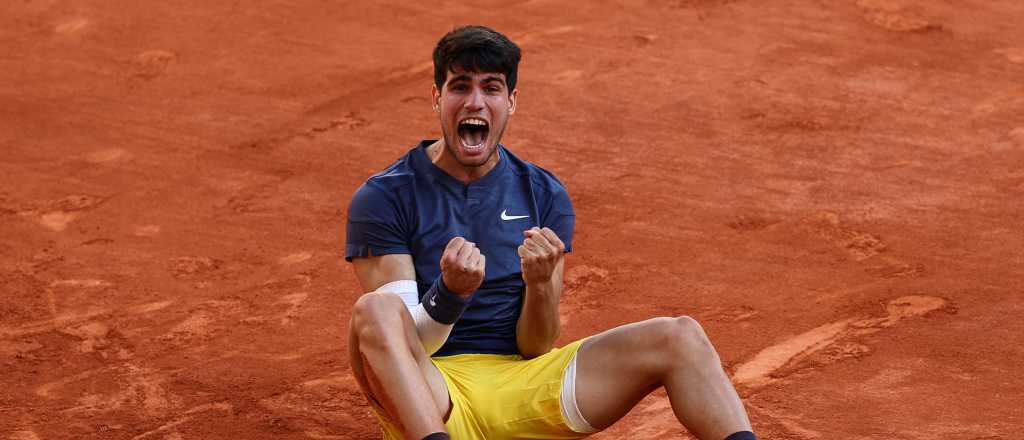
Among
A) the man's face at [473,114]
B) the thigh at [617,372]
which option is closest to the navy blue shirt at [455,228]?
the man's face at [473,114]

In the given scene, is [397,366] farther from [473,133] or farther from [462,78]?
[462,78]

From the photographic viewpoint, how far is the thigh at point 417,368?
475 cm

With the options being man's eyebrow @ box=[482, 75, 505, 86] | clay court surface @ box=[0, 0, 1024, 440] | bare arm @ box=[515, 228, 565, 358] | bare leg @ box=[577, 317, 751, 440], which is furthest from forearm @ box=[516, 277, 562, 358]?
clay court surface @ box=[0, 0, 1024, 440]

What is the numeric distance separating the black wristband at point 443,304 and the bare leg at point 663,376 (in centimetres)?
49

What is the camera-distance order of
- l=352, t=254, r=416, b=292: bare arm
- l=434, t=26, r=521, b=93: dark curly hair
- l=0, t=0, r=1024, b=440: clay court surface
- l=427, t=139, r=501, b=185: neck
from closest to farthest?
l=352, t=254, r=416, b=292: bare arm → l=434, t=26, r=521, b=93: dark curly hair → l=427, t=139, r=501, b=185: neck → l=0, t=0, r=1024, b=440: clay court surface

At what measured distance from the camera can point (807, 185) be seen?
8953 millimetres

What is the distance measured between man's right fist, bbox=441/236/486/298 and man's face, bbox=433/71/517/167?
0.55 metres

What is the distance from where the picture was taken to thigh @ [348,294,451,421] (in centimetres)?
475

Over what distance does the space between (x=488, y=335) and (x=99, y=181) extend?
189 inches

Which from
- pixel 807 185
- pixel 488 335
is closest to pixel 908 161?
pixel 807 185

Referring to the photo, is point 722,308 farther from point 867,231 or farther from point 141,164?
point 141,164

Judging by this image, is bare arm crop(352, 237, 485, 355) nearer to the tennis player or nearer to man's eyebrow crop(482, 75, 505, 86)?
the tennis player

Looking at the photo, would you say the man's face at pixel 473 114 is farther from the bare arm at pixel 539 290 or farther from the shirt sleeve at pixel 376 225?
the bare arm at pixel 539 290

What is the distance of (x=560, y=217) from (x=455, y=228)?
43cm
